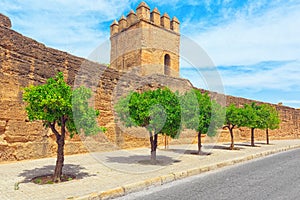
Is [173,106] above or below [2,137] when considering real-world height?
above

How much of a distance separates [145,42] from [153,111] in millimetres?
15677

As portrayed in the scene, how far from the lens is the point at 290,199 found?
4.29 m

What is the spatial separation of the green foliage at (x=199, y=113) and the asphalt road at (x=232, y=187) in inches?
100

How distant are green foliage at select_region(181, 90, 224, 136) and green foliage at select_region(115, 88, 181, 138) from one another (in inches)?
39.1

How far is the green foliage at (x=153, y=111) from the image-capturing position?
741 cm

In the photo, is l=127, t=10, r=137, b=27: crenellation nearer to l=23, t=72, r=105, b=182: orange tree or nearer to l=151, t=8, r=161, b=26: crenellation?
l=151, t=8, r=161, b=26: crenellation

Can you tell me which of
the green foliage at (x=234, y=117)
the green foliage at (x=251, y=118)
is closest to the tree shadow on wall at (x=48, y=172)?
the green foliage at (x=234, y=117)

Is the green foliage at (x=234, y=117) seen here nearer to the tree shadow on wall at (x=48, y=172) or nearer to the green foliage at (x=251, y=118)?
the green foliage at (x=251, y=118)

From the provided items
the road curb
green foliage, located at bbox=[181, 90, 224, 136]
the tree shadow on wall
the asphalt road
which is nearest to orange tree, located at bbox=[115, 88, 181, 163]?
green foliage, located at bbox=[181, 90, 224, 136]

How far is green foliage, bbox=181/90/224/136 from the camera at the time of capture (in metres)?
8.96

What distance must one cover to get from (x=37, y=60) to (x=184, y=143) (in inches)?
390

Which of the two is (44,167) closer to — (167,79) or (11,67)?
(11,67)

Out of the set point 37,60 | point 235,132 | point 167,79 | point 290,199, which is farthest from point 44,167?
point 235,132

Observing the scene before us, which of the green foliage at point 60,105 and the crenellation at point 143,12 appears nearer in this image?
the green foliage at point 60,105
